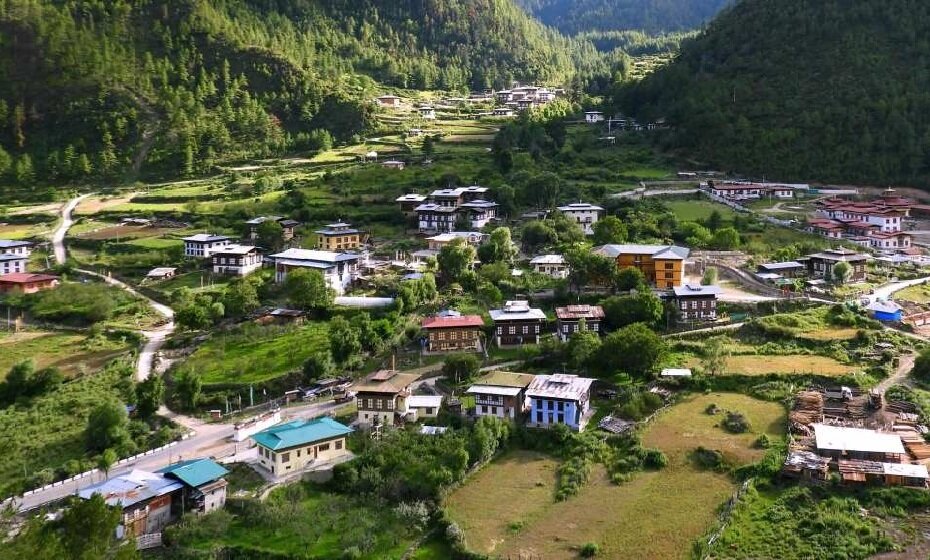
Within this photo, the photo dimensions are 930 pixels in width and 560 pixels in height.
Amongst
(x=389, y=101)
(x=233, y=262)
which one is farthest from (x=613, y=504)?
(x=389, y=101)

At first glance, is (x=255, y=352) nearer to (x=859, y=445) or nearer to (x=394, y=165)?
(x=859, y=445)

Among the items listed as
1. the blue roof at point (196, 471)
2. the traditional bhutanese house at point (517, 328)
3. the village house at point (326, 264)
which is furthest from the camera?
the village house at point (326, 264)

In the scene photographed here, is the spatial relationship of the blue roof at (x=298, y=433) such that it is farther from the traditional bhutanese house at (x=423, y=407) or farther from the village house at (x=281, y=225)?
the village house at (x=281, y=225)

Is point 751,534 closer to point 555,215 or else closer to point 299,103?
point 555,215

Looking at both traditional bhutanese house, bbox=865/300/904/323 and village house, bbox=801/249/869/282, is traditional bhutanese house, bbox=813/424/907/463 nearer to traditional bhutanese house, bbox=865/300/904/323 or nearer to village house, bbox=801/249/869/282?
traditional bhutanese house, bbox=865/300/904/323

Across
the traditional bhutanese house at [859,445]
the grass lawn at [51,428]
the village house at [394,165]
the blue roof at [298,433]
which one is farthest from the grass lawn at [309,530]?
the village house at [394,165]

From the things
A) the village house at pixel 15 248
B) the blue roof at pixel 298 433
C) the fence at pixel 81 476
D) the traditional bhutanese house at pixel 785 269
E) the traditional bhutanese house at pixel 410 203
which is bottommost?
the fence at pixel 81 476
